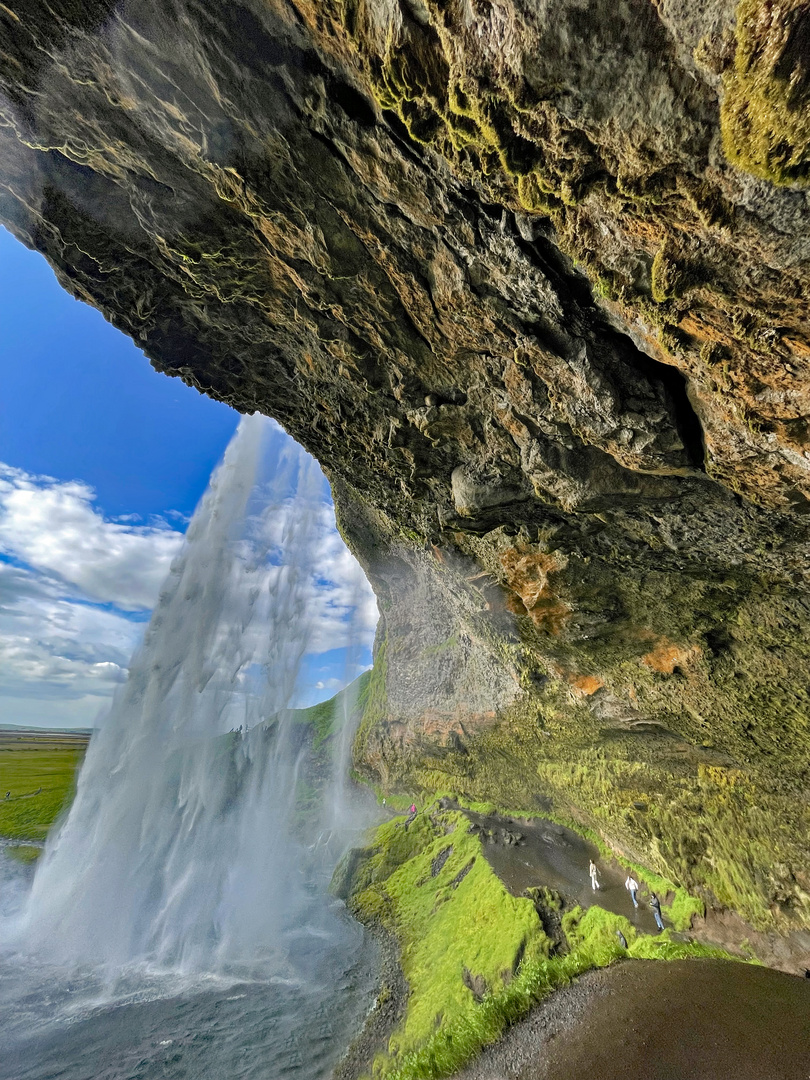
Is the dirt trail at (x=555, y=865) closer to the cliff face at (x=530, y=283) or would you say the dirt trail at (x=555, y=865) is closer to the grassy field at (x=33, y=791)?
the cliff face at (x=530, y=283)

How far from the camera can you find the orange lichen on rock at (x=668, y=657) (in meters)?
12.0

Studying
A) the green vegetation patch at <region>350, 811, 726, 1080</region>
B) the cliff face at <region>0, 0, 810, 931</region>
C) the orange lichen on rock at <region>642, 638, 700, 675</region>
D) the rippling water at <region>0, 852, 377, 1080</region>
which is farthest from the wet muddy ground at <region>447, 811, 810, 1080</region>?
the rippling water at <region>0, 852, 377, 1080</region>

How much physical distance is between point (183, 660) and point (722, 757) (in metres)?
29.2

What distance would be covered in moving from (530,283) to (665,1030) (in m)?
11.7

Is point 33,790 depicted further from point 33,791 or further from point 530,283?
point 530,283

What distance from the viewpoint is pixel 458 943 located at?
17.5 meters

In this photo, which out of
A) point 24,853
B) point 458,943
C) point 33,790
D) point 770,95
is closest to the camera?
point 770,95

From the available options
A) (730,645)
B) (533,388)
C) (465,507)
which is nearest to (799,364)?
(533,388)

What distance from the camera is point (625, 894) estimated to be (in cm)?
1809

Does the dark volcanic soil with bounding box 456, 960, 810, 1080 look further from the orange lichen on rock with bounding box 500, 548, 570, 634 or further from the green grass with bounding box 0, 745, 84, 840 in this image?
the green grass with bounding box 0, 745, 84, 840

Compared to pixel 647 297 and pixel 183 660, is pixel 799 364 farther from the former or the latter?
pixel 183 660

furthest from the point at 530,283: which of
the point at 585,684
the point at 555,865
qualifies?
the point at 555,865

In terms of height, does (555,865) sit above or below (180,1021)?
above

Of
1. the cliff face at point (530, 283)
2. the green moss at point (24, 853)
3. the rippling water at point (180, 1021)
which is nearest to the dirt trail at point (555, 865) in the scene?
the cliff face at point (530, 283)
